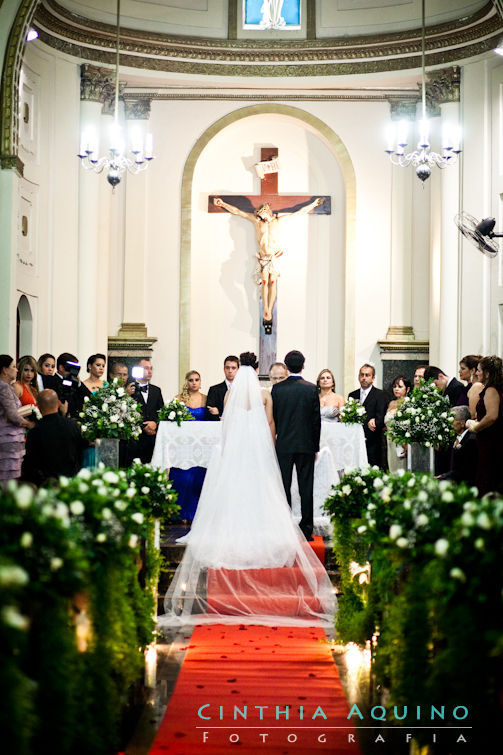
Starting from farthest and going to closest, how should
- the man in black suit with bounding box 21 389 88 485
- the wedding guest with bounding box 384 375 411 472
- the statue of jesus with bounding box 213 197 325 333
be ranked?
the statue of jesus with bounding box 213 197 325 333 → the wedding guest with bounding box 384 375 411 472 → the man in black suit with bounding box 21 389 88 485

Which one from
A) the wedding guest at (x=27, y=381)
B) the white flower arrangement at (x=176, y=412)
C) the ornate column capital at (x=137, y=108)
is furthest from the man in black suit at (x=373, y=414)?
the ornate column capital at (x=137, y=108)

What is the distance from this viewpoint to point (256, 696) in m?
5.26

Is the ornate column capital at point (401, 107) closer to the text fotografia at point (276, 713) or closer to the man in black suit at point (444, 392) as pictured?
the man in black suit at point (444, 392)

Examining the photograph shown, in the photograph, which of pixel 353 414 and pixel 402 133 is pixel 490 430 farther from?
pixel 402 133

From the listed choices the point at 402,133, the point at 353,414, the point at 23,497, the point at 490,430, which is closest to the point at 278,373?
the point at 353,414

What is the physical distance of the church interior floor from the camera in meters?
4.63

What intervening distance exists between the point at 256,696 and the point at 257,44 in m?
11.1

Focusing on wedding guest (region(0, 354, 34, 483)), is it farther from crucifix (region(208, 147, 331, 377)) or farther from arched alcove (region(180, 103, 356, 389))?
crucifix (region(208, 147, 331, 377))

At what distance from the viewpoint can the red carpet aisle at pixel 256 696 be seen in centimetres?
455

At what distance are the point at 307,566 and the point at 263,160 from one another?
8.77 m

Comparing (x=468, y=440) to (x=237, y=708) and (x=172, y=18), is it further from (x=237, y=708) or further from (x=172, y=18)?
(x=172, y=18)

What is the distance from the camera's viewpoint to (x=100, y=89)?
13.8 metres

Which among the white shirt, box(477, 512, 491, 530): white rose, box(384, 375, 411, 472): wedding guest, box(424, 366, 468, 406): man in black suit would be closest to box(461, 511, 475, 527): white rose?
box(477, 512, 491, 530): white rose

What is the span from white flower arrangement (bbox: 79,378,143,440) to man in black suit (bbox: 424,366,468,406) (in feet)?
10.2
